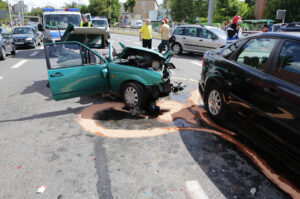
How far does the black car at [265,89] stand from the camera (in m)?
2.73

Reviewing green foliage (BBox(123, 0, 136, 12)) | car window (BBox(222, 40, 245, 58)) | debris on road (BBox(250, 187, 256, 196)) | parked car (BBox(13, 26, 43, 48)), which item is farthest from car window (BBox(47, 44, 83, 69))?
green foliage (BBox(123, 0, 136, 12))

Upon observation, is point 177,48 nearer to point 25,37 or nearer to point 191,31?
point 191,31

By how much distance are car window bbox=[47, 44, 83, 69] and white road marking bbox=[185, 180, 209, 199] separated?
3.34 meters

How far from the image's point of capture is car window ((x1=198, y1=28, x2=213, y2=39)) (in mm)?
12712

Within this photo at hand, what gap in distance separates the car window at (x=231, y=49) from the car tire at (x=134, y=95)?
5.76ft

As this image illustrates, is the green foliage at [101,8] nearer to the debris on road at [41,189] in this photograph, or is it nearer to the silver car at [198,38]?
the silver car at [198,38]

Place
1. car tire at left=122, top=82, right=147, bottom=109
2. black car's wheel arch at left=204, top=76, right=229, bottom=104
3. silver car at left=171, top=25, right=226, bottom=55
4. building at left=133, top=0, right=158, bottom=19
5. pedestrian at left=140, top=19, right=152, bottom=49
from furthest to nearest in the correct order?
1. building at left=133, top=0, right=158, bottom=19
2. silver car at left=171, top=25, right=226, bottom=55
3. pedestrian at left=140, top=19, right=152, bottom=49
4. car tire at left=122, top=82, right=147, bottom=109
5. black car's wheel arch at left=204, top=76, right=229, bottom=104

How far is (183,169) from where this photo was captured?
313 centimetres

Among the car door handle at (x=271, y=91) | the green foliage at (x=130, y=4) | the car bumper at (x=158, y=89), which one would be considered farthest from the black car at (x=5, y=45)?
the green foliage at (x=130, y=4)

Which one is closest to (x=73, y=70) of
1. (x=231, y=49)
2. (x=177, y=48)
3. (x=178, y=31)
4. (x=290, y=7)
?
(x=231, y=49)

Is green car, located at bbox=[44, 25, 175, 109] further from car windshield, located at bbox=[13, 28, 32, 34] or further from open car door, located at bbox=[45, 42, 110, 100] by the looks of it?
car windshield, located at bbox=[13, 28, 32, 34]

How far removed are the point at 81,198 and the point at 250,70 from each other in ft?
9.19

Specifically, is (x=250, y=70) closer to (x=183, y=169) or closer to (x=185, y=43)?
(x=183, y=169)

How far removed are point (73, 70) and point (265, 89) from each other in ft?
11.5
